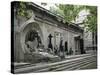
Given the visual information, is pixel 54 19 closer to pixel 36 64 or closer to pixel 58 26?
pixel 58 26

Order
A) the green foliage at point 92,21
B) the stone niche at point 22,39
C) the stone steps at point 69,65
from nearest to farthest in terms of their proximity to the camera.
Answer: the stone niche at point 22,39
the stone steps at point 69,65
the green foliage at point 92,21

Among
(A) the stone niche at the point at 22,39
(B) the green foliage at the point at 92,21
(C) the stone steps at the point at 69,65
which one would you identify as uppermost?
(B) the green foliage at the point at 92,21

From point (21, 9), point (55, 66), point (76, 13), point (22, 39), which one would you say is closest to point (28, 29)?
point (22, 39)

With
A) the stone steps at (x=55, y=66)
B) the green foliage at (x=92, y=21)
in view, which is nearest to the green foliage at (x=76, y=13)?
the green foliage at (x=92, y=21)

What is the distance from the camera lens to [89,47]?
10.6 ft

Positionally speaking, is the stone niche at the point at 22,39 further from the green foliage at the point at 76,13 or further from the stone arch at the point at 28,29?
the green foliage at the point at 76,13

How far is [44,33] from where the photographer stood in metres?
2.91

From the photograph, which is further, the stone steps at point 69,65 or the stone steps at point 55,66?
the stone steps at point 69,65

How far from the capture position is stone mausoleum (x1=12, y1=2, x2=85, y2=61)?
8.94ft

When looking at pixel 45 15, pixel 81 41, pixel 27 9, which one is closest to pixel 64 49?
pixel 81 41

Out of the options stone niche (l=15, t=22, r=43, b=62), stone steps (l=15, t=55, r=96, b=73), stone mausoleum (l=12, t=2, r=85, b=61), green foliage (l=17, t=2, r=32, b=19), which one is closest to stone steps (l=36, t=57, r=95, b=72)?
stone steps (l=15, t=55, r=96, b=73)

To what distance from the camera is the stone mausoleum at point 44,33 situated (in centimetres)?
272

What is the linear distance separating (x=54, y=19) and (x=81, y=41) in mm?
531

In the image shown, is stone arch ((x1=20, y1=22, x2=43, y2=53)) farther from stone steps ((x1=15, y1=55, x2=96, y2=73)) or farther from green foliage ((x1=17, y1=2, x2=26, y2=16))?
stone steps ((x1=15, y1=55, x2=96, y2=73))
